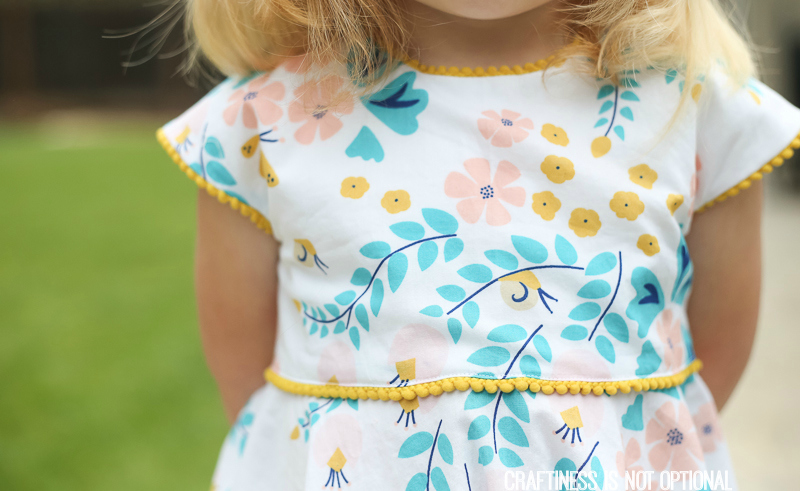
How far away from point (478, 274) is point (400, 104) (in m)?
0.18

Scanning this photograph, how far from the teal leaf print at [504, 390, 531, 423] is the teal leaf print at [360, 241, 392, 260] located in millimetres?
165

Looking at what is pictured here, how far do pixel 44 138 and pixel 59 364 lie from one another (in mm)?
6541

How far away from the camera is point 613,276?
625mm

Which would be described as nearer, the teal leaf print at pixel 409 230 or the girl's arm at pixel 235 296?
the teal leaf print at pixel 409 230

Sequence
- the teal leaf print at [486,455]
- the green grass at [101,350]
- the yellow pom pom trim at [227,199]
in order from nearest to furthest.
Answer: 1. the teal leaf print at [486,455]
2. the yellow pom pom trim at [227,199]
3. the green grass at [101,350]

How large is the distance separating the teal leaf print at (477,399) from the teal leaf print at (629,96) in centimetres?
31

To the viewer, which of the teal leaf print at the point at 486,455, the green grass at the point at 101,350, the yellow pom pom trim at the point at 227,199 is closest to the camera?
the teal leaf print at the point at 486,455

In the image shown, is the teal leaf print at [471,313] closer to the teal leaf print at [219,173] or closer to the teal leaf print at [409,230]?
the teal leaf print at [409,230]

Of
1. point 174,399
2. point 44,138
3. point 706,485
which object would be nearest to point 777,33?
point 174,399

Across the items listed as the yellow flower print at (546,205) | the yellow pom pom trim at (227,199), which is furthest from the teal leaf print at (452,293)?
the yellow pom pom trim at (227,199)

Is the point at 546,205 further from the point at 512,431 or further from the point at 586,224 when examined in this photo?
the point at 512,431

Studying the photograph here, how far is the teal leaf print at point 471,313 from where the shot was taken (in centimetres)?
61

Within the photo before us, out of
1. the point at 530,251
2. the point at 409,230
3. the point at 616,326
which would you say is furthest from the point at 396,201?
the point at 616,326

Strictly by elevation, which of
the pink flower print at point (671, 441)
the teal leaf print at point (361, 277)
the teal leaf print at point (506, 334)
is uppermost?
the teal leaf print at point (361, 277)
